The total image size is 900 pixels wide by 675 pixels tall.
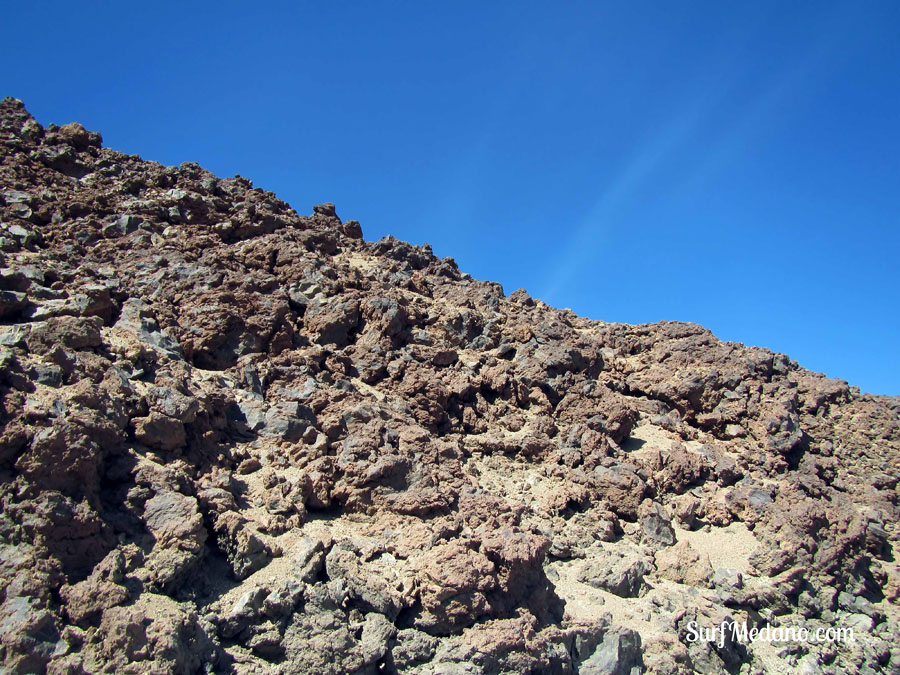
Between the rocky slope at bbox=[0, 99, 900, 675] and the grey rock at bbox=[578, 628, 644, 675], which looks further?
the grey rock at bbox=[578, 628, 644, 675]

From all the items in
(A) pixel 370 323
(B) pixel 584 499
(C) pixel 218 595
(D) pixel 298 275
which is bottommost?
(C) pixel 218 595

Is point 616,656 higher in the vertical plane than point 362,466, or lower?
lower

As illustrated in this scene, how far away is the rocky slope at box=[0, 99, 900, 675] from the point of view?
22.6 ft

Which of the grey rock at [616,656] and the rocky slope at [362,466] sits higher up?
the rocky slope at [362,466]

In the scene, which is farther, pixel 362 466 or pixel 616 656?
pixel 362 466

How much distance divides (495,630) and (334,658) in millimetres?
2264

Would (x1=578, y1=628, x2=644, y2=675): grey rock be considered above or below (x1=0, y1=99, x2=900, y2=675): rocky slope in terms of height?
below

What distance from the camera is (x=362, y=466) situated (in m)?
10.3

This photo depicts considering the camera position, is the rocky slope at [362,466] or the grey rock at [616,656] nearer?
the rocky slope at [362,466]

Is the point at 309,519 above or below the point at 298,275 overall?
below

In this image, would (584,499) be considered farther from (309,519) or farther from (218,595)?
(218,595)

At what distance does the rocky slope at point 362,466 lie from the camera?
6.90 metres

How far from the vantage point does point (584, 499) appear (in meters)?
13.2

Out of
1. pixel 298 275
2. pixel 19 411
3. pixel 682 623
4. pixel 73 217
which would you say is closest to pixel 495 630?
pixel 682 623
